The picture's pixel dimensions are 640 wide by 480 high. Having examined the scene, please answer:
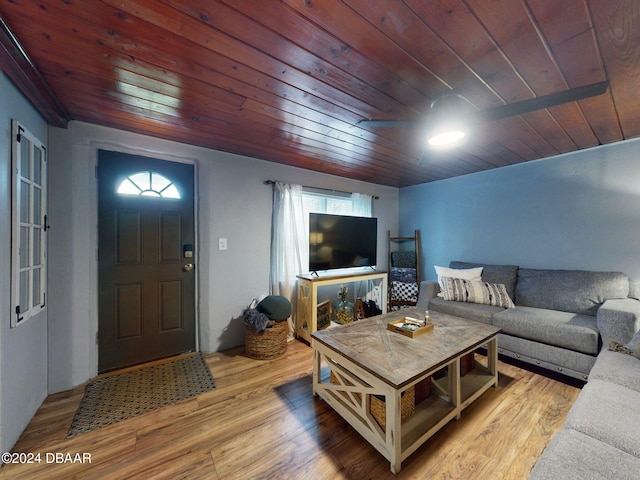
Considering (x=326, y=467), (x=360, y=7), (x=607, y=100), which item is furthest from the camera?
(x=607, y=100)

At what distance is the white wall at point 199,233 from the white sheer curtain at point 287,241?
3.8 inches

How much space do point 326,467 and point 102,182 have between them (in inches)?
104

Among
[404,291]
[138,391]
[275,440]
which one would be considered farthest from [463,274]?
[138,391]

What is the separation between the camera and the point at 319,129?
2029 millimetres

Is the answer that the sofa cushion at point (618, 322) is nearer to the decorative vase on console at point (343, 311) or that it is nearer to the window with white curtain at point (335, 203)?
the decorative vase on console at point (343, 311)

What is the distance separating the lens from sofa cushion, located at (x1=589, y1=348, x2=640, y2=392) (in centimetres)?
129

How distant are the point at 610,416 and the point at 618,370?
535mm

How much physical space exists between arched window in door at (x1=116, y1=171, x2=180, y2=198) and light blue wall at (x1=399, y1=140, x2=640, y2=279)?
3458 mm

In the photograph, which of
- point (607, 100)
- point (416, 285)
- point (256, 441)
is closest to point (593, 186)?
point (607, 100)

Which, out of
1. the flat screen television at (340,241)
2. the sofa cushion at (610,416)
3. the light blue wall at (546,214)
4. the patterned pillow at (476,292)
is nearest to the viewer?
the sofa cushion at (610,416)

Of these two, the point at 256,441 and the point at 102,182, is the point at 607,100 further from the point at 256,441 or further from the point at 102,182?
the point at 102,182

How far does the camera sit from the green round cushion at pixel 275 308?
2.51m

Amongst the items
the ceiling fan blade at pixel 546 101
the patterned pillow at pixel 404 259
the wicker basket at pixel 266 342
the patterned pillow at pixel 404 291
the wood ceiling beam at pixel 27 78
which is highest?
the wood ceiling beam at pixel 27 78

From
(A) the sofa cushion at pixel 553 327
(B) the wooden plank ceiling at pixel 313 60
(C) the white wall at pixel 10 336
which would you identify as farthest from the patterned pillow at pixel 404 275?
(C) the white wall at pixel 10 336
